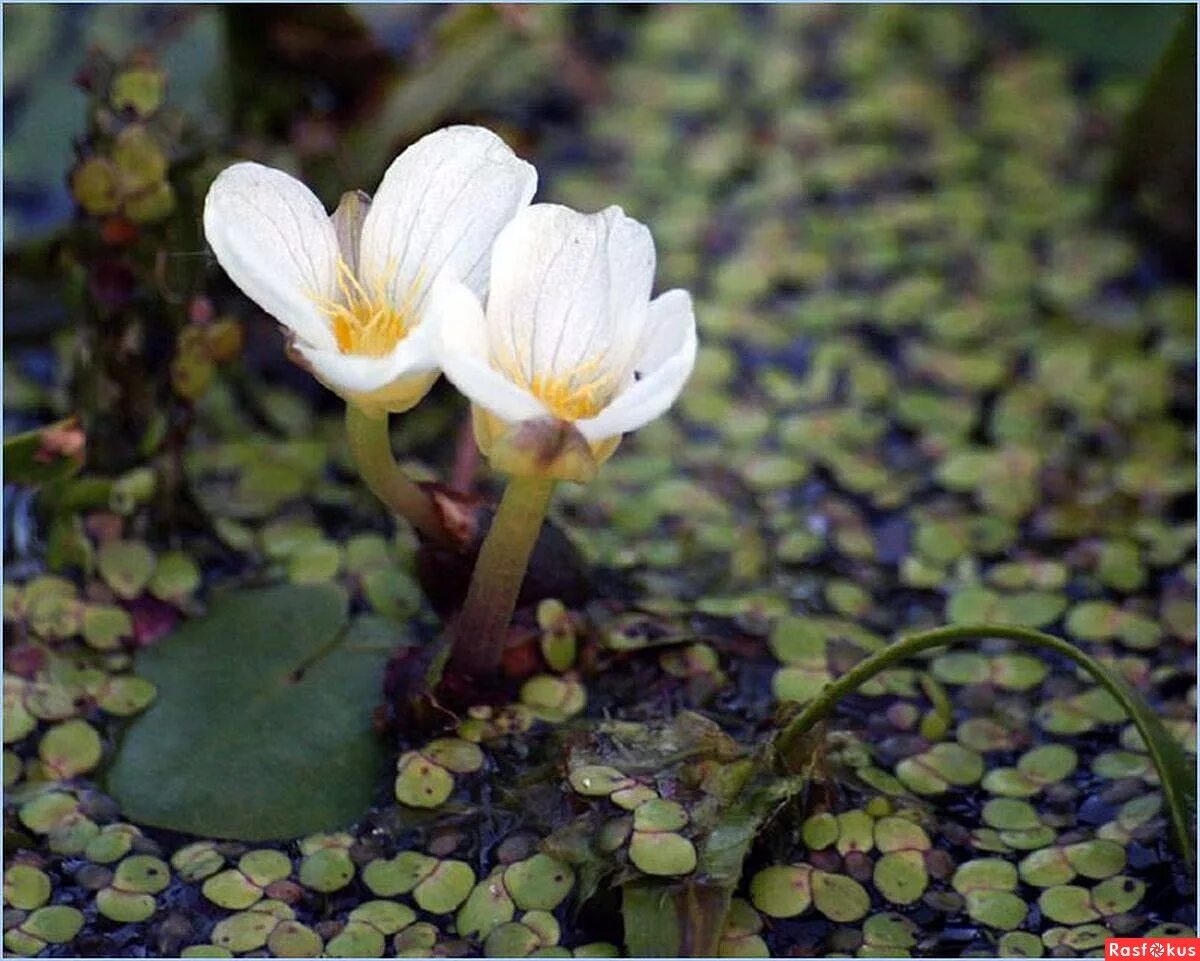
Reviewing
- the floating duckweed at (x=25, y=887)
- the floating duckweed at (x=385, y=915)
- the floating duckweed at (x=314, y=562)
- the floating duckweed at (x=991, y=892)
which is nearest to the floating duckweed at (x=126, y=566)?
the floating duckweed at (x=314, y=562)

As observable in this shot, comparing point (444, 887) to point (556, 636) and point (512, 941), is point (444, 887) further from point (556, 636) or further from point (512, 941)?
point (556, 636)

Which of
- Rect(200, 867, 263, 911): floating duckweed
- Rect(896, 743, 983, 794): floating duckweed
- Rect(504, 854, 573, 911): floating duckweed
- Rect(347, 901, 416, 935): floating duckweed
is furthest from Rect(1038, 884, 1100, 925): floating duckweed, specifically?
Rect(200, 867, 263, 911): floating duckweed

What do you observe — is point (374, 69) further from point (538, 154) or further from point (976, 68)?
point (976, 68)

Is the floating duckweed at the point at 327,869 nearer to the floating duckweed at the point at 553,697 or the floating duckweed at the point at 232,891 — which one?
the floating duckweed at the point at 232,891

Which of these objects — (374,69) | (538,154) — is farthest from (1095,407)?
(374,69)

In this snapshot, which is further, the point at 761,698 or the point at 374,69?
the point at 374,69

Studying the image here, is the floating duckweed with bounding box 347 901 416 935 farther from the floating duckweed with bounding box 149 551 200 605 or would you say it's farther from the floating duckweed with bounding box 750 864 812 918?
the floating duckweed with bounding box 149 551 200 605

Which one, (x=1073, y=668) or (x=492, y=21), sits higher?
(x=492, y=21)
